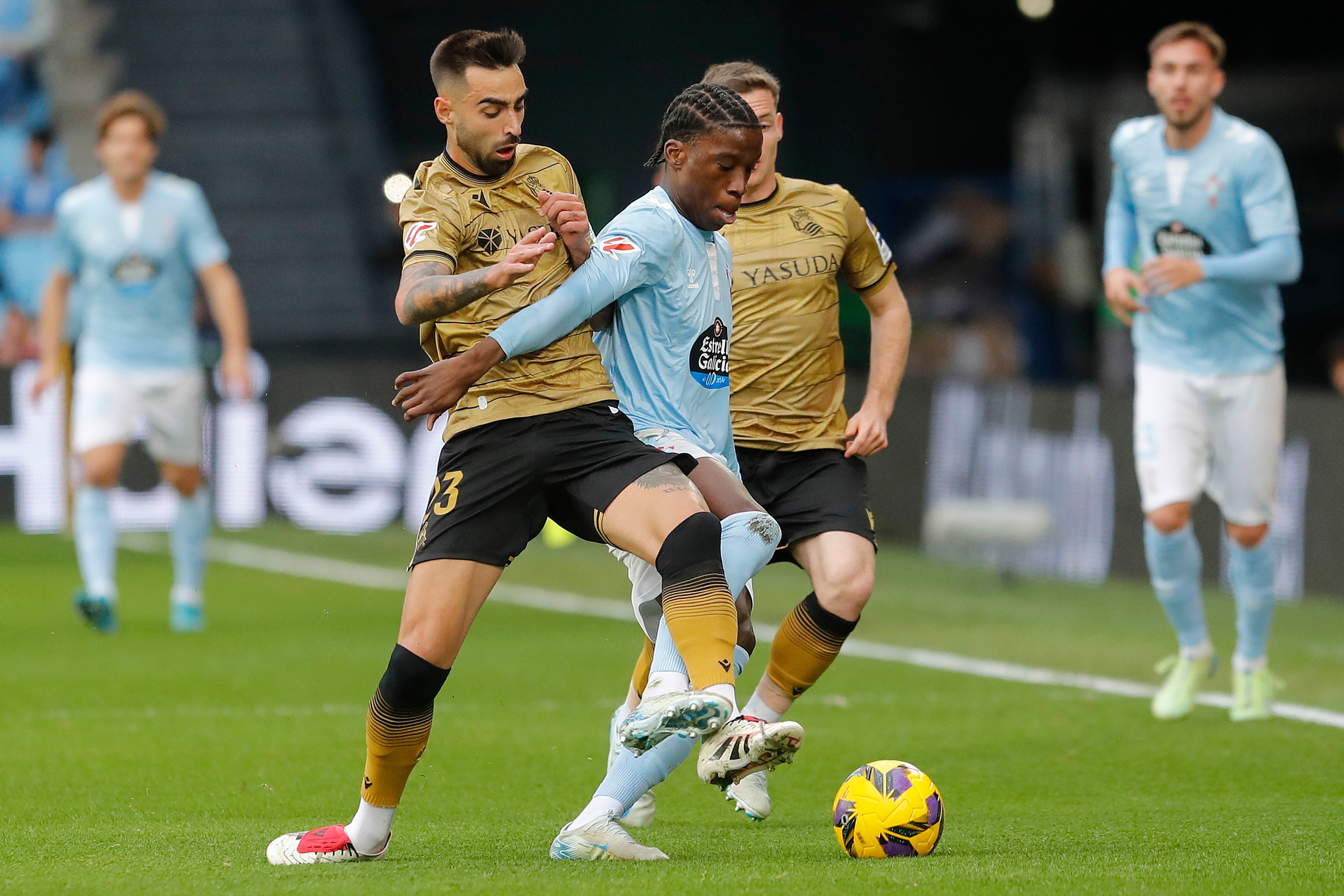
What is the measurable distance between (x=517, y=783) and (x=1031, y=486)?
23.3ft

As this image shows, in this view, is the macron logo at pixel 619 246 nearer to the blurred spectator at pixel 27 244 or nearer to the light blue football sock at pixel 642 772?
the light blue football sock at pixel 642 772

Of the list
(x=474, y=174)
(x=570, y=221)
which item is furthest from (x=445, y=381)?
(x=474, y=174)

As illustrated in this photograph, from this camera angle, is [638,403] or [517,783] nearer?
[638,403]

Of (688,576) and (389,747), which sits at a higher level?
(688,576)

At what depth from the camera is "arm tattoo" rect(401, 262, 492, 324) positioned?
4402mm

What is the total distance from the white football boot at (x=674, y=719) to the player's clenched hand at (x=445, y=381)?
865mm

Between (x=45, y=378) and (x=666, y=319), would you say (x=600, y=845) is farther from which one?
(x=45, y=378)

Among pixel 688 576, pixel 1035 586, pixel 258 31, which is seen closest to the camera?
pixel 688 576

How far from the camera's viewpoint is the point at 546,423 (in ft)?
15.4

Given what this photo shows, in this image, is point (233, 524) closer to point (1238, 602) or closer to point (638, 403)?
point (1238, 602)

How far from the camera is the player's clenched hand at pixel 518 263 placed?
14.3 feet

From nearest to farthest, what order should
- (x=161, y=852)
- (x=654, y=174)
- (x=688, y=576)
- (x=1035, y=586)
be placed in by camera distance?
(x=688, y=576) < (x=161, y=852) < (x=1035, y=586) < (x=654, y=174)

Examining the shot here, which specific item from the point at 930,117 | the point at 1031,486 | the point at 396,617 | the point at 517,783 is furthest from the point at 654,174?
the point at 517,783

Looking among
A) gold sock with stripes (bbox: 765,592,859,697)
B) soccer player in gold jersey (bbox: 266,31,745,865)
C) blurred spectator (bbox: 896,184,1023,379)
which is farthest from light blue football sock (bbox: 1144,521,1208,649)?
blurred spectator (bbox: 896,184,1023,379)
